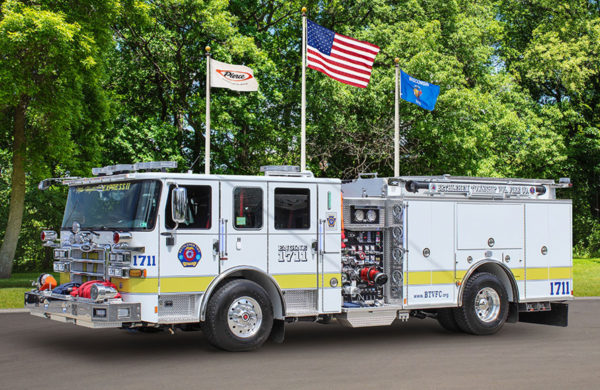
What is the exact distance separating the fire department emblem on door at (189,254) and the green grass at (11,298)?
26.2ft

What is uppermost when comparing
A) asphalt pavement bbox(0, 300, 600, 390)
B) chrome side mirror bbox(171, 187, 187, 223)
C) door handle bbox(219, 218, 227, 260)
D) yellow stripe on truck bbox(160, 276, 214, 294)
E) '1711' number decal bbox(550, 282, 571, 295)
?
chrome side mirror bbox(171, 187, 187, 223)

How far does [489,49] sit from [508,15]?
35.8 ft

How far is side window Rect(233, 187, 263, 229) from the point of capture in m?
10.8

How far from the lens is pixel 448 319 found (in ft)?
42.7

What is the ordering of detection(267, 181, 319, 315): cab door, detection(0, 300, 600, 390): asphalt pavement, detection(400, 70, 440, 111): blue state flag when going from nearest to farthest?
detection(0, 300, 600, 390): asphalt pavement → detection(267, 181, 319, 315): cab door → detection(400, 70, 440, 111): blue state flag

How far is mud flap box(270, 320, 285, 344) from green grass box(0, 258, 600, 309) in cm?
798

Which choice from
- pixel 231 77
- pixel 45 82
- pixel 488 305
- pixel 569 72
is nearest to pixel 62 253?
pixel 488 305

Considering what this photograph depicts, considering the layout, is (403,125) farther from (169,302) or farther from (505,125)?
(169,302)

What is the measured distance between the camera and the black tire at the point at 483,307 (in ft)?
41.8

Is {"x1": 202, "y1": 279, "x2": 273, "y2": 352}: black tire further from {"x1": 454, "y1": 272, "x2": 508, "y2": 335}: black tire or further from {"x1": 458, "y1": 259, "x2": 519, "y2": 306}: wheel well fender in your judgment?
{"x1": 458, "y1": 259, "x2": 519, "y2": 306}: wheel well fender

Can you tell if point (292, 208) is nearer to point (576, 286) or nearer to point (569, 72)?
point (576, 286)

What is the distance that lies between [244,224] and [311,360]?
2.17 metres

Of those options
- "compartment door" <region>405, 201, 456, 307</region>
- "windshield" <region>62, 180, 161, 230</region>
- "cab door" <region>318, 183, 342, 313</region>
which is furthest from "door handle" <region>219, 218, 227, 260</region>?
"compartment door" <region>405, 201, 456, 307</region>

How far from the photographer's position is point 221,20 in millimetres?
27188
